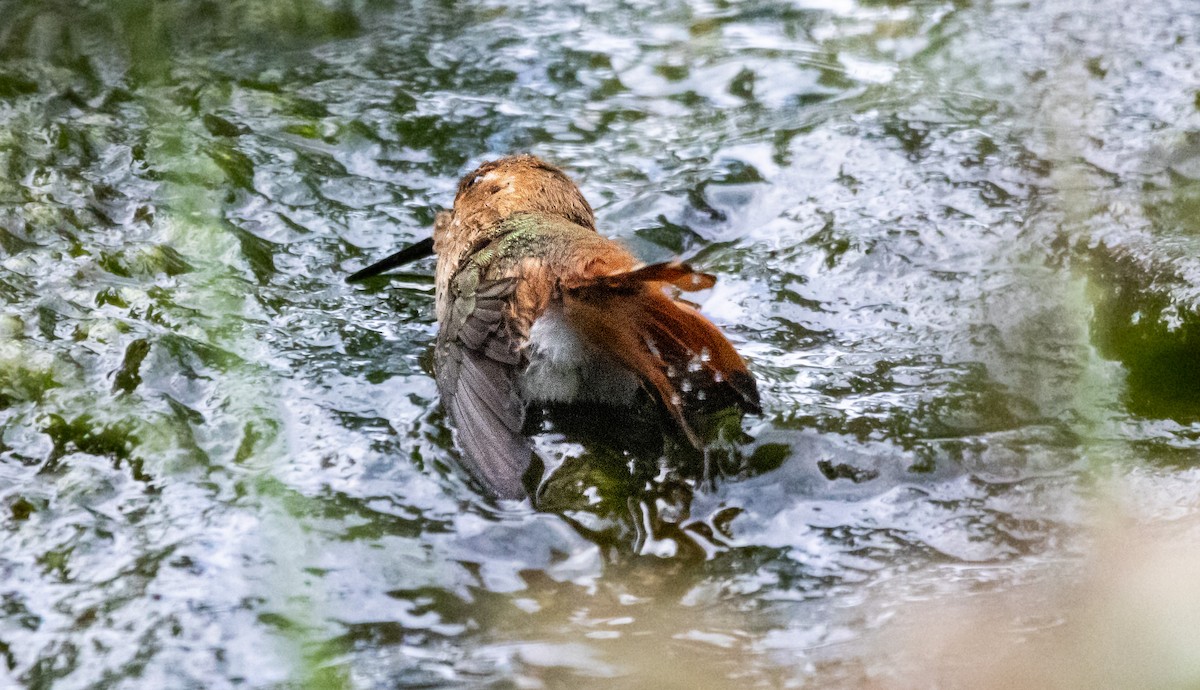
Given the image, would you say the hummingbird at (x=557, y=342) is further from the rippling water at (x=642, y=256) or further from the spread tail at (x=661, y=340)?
the rippling water at (x=642, y=256)

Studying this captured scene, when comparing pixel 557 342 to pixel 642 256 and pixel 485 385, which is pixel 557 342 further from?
pixel 642 256

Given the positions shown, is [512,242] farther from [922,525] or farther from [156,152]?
[156,152]

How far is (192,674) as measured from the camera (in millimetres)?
2395

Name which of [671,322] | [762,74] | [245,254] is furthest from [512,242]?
[762,74]

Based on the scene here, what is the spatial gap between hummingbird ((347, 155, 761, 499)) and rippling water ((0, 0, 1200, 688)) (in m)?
0.12

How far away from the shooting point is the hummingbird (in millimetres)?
2980

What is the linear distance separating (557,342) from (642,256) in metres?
1.34

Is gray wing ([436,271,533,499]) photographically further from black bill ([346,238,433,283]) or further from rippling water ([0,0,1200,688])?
black bill ([346,238,433,283])

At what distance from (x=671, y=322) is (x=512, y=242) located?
782 mm

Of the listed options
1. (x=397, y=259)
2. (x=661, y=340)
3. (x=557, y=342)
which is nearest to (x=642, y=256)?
(x=397, y=259)

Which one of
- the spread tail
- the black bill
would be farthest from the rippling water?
the spread tail

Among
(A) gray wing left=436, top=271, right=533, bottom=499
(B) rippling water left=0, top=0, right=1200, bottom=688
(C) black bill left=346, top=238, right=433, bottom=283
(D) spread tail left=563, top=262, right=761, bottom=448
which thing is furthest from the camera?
(C) black bill left=346, top=238, right=433, bottom=283

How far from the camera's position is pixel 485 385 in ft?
10.7

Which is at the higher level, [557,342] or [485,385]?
[557,342]
